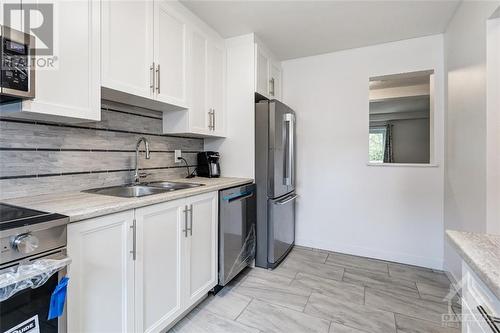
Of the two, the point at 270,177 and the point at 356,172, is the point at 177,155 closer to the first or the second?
the point at 270,177

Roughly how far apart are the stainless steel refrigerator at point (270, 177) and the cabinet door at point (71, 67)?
1480 mm

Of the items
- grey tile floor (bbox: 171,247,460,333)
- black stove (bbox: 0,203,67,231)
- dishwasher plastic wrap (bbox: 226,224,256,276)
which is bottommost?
grey tile floor (bbox: 171,247,460,333)

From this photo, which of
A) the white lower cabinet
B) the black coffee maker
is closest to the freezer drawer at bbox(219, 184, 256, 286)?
the white lower cabinet

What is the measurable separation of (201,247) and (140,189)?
0.67 m

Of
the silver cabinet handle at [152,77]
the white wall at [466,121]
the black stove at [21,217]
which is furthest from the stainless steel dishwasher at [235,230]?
the white wall at [466,121]

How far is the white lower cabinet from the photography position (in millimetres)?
1079

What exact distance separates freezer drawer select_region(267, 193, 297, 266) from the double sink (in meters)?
0.95

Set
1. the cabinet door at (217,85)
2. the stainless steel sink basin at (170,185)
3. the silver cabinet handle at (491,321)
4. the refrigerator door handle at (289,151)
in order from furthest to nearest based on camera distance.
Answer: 1. the refrigerator door handle at (289,151)
2. the cabinet door at (217,85)
3. the stainless steel sink basin at (170,185)
4. the silver cabinet handle at (491,321)

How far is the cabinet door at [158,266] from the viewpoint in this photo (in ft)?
4.40

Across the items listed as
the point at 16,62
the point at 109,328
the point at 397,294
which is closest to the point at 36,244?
the point at 109,328

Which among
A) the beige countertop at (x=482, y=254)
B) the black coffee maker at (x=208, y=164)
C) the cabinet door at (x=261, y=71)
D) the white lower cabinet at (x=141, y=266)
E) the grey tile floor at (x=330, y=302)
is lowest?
the grey tile floor at (x=330, y=302)

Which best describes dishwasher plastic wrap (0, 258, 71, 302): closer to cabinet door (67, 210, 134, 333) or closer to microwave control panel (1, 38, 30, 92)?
cabinet door (67, 210, 134, 333)

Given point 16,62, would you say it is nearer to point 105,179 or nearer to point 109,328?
point 105,179

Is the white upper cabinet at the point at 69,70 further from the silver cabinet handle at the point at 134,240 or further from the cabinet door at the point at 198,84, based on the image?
the cabinet door at the point at 198,84
